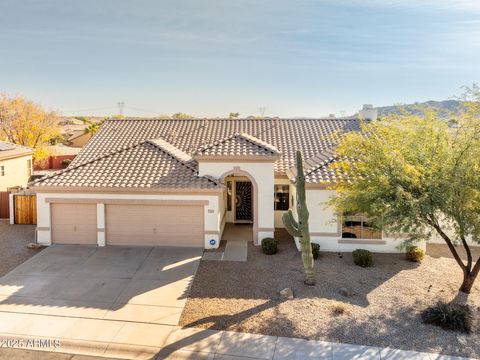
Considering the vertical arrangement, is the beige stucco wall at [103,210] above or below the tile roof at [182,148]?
below

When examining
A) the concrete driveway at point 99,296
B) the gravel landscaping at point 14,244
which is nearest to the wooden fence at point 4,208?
the gravel landscaping at point 14,244

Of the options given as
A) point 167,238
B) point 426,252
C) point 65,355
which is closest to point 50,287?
point 65,355

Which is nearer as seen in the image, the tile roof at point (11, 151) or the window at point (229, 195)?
the window at point (229, 195)

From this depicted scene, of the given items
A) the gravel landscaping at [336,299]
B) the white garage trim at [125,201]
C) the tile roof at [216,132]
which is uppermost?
the tile roof at [216,132]

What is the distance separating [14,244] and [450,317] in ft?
60.5

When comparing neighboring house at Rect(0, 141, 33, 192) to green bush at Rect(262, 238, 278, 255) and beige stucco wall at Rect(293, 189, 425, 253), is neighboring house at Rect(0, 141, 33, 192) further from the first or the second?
beige stucco wall at Rect(293, 189, 425, 253)

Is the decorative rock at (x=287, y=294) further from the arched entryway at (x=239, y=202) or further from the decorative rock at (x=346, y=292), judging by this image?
the arched entryway at (x=239, y=202)

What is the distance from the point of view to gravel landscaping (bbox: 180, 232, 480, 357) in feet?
33.4

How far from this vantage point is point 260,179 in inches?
699

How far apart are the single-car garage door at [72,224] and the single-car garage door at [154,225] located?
99 cm

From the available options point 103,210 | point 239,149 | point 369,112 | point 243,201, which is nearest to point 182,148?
point 243,201

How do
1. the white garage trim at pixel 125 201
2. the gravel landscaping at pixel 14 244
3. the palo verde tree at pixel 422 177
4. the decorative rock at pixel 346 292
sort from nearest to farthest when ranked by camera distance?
1. the palo verde tree at pixel 422 177
2. the decorative rock at pixel 346 292
3. the gravel landscaping at pixel 14 244
4. the white garage trim at pixel 125 201

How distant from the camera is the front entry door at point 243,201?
2197 cm

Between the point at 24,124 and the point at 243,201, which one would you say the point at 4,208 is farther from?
the point at 24,124
